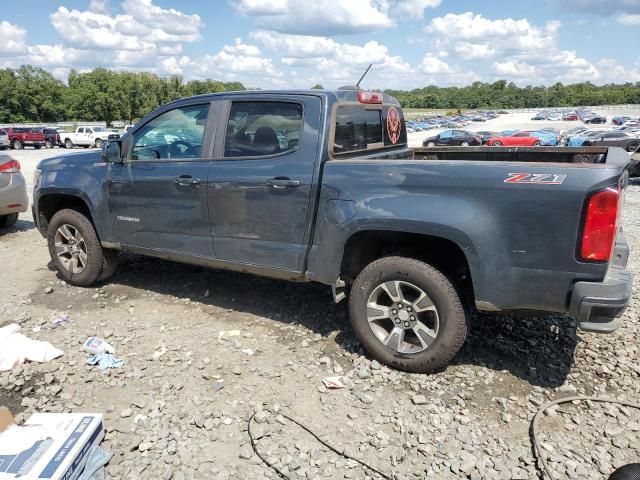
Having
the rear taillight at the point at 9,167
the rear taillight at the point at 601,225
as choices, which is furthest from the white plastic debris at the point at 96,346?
the rear taillight at the point at 9,167

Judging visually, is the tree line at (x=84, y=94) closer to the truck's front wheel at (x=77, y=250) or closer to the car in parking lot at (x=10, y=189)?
→ the car in parking lot at (x=10, y=189)

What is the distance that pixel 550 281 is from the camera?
3.02 metres

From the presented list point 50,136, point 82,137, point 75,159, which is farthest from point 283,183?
point 50,136

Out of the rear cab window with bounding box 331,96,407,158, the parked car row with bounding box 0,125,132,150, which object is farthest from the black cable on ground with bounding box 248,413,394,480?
the parked car row with bounding box 0,125,132,150

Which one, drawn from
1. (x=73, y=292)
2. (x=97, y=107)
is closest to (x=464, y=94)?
(x=97, y=107)

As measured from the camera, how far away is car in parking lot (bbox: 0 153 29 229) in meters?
7.64

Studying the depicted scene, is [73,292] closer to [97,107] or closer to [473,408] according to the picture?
[473,408]

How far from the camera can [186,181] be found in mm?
4301

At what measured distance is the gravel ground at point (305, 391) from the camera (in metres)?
2.79

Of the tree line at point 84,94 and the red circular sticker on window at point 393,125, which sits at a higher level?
Result: the red circular sticker on window at point 393,125

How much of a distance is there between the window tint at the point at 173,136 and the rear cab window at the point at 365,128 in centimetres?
118

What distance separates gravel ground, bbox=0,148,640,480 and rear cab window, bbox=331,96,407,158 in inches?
59.7

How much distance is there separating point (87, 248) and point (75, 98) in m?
82.5

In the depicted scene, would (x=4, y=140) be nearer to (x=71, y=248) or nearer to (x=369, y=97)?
(x=71, y=248)
